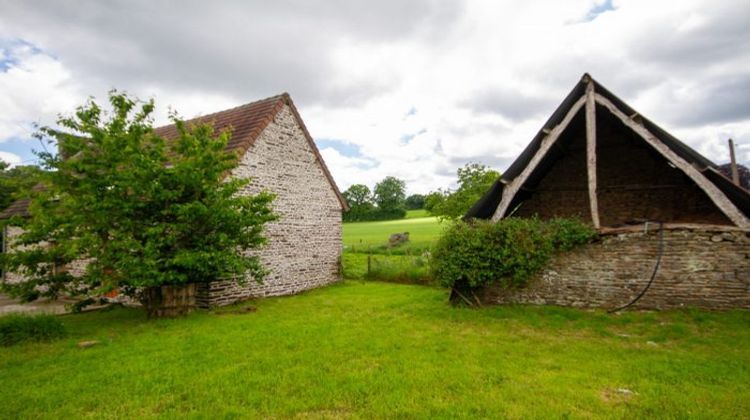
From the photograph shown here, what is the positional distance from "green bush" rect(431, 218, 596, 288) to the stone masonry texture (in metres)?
0.39

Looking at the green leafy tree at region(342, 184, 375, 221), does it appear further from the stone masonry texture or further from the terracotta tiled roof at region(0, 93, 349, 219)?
the stone masonry texture

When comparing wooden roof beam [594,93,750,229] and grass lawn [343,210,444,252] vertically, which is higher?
wooden roof beam [594,93,750,229]

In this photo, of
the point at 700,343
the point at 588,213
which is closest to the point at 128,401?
the point at 700,343

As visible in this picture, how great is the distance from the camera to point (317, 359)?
5914 millimetres

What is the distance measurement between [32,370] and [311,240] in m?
9.24

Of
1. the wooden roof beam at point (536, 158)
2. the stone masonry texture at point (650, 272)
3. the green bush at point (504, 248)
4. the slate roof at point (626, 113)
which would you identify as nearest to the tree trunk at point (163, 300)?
the green bush at point (504, 248)

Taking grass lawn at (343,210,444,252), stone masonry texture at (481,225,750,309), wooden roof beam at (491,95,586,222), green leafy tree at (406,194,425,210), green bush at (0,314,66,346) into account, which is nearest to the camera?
green bush at (0,314,66,346)

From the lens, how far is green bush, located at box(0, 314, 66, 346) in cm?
752

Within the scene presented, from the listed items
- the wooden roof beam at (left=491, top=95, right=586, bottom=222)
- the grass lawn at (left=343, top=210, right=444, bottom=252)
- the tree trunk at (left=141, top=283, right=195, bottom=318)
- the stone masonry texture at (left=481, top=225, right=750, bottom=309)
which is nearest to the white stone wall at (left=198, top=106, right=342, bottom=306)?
the tree trunk at (left=141, top=283, right=195, bottom=318)

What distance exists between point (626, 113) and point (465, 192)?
16.2 m

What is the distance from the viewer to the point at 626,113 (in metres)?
9.27

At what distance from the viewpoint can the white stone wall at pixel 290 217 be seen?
12.3 m

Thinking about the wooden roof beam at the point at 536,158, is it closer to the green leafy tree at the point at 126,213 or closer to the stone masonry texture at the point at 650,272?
the stone masonry texture at the point at 650,272

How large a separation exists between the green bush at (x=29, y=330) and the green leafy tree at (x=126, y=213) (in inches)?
29.6
